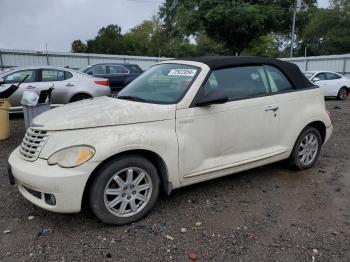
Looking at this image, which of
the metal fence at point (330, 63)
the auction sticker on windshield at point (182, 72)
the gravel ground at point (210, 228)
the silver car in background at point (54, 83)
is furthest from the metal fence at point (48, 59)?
the auction sticker on windshield at point (182, 72)

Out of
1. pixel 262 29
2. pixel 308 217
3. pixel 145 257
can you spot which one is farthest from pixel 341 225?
pixel 262 29

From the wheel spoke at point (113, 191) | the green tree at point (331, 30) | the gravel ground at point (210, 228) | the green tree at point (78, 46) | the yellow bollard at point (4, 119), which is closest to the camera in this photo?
the gravel ground at point (210, 228)

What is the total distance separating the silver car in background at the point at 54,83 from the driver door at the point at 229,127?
20.6 feet

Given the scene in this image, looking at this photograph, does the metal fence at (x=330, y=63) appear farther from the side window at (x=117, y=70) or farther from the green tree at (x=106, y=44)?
the green tree at (x=106, y=44)

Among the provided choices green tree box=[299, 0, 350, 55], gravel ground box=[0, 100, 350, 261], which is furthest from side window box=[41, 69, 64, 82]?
green tree box=[299, 0, 350, 55]

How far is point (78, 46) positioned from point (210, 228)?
232 feet

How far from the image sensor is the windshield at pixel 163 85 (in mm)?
3996

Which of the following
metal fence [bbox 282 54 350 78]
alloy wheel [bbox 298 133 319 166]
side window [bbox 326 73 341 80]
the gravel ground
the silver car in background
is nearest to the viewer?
the gravel ground

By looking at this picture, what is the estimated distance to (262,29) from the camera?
31.6 meters

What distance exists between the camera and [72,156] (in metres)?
3.25

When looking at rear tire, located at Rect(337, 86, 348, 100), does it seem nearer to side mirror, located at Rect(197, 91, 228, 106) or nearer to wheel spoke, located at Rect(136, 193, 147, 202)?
side mirror, located at Rect(197, 91, 228, 106)

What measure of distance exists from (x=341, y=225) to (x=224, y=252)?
137 cm

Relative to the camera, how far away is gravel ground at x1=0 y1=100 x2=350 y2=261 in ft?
10.3

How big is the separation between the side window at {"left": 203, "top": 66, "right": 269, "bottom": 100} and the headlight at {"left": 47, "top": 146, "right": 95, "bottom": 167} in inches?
59.6
